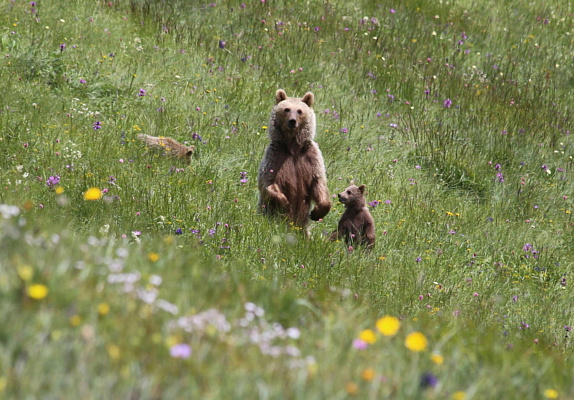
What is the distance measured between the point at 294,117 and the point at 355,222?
4.51 feet

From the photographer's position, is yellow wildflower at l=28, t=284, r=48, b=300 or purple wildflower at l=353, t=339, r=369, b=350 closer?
yellow wildflower at l=28, t=284, r=48, b=300

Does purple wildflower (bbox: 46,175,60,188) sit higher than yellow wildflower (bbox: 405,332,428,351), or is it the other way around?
yellow wildflower (bbox: 405,332,428,351)

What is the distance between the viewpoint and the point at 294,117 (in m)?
6.52

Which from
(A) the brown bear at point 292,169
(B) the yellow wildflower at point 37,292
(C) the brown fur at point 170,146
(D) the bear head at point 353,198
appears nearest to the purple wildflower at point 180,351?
(B) the yellow wildflower at point 37,292

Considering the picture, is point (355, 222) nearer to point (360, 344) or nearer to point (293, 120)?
point (293, 120)

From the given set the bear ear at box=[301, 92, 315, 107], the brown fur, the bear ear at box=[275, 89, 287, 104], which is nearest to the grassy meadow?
the brown fur

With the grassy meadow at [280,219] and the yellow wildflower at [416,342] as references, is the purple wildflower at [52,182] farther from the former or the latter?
the yellow wildflower at [416,342]

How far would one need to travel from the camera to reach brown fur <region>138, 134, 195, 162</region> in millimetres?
7660

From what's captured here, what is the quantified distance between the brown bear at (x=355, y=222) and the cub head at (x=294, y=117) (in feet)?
2.69

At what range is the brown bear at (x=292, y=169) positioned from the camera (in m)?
6.71

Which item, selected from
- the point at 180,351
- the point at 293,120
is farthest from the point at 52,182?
the point at 180,351

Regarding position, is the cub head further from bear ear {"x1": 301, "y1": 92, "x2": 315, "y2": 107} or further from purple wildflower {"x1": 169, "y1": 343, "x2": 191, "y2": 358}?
purple wildflower {"x1": 169, "y1": 343, "x2": 191, "y2": 358}

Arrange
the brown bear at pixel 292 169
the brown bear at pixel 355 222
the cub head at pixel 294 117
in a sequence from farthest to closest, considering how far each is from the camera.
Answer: the brown bear at pixel 355 222 → the brown bear at pixel 292 169 → the cub head at pixel 294 117

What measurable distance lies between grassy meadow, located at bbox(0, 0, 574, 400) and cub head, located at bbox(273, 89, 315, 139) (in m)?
1.00
